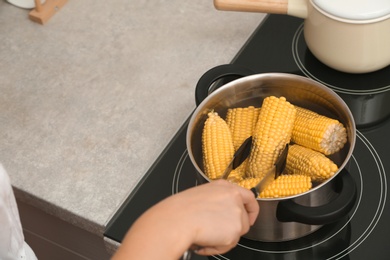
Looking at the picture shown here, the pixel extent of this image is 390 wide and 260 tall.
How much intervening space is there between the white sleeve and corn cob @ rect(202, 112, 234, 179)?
262 mm

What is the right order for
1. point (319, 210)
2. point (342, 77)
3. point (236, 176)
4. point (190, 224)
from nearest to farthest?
point (190, 224) → point (319, 210) → point (236, 176) → point (342, 77)

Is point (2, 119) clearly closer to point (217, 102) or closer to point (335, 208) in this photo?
point (217, 102)

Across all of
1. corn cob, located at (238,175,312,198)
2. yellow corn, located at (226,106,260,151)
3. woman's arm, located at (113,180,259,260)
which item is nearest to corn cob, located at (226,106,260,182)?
yellow corn, located at (226,106,260,151)

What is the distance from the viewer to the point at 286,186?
2.90 feet

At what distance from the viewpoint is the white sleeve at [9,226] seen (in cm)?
84

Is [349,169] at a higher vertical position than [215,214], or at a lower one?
lower

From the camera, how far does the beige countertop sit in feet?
3.43

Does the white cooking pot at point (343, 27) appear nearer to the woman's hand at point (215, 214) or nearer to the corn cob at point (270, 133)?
the corn cob at point (270, 133)

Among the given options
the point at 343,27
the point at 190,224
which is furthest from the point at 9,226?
the point at 343,27

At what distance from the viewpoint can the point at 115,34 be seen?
4.16ft

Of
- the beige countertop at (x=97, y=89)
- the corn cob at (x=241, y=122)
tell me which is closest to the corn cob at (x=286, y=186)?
the corn cob at (x=241, y=122)

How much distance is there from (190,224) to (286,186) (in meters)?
0.20

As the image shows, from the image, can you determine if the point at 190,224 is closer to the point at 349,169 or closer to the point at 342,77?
the point at 349,169

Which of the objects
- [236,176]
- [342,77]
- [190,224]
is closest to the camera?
[190,224]
